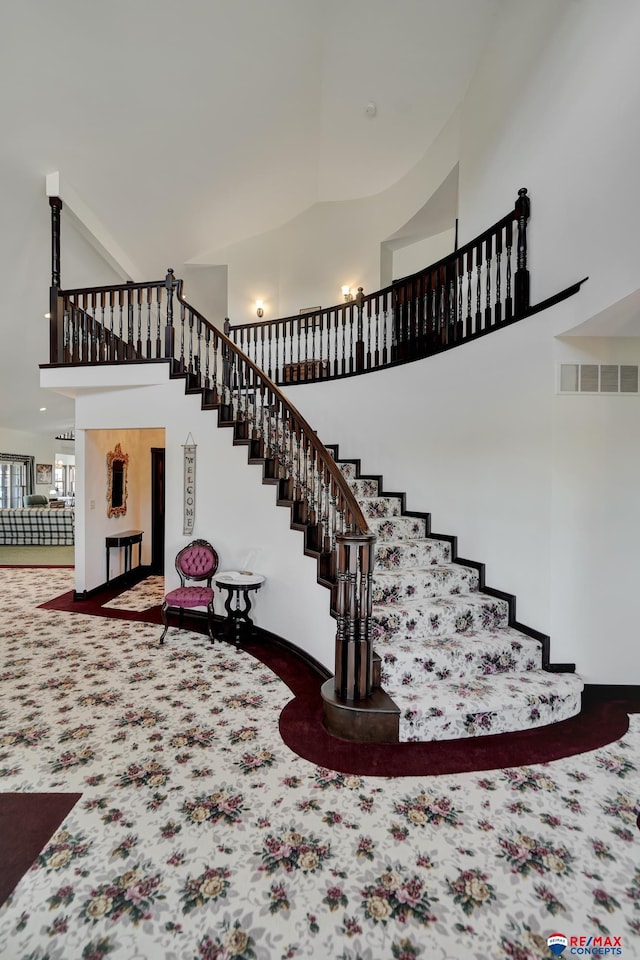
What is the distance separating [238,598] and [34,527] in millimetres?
8014

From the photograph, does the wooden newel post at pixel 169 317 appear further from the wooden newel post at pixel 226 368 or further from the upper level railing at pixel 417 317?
the upper level railing at pixel 417 317

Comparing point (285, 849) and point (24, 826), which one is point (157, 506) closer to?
point (24, 826)

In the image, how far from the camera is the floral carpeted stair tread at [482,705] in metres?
2.51

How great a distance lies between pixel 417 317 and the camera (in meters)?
4.55

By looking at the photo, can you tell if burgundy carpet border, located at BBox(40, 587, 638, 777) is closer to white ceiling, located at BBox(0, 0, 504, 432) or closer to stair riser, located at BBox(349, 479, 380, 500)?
stair riser, located at BBox(349, 479, 380, 500)

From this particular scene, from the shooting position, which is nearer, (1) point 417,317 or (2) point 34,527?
(1) point 417,317

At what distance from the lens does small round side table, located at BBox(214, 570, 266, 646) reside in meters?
3.93

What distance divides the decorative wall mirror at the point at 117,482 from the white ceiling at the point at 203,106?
2.83 metres

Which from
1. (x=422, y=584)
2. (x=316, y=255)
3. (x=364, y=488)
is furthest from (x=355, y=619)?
(x=316, y=255)

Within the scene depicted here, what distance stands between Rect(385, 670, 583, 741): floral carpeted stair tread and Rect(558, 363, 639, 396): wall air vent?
79.8 inches

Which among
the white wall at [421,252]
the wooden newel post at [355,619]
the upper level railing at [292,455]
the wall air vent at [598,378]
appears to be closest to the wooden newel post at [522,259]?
the wall air vent at [598,378]

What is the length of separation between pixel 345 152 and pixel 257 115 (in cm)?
158

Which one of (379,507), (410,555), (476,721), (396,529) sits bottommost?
(476,721)

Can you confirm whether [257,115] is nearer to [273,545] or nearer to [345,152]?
[345,152]
